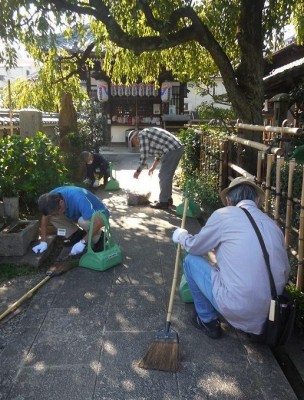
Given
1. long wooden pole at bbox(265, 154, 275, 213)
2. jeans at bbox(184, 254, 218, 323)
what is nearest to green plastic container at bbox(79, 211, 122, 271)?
jeans at bbox(184, 254, 218, 323)

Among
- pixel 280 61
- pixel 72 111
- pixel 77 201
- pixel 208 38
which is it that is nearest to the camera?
pixel 77 201

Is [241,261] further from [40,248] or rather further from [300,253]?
[40,248]

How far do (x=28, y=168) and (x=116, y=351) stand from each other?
3967 millimetres

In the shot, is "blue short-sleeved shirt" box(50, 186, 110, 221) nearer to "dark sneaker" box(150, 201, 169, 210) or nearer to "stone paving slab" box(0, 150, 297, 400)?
"stone paving slab" box(0, 150, 297, 400)

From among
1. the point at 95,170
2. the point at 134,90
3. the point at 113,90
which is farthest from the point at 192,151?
the point at 113,90

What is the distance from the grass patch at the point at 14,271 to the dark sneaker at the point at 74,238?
0.78 metres

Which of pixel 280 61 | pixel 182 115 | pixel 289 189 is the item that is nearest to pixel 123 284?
pixel 289 189

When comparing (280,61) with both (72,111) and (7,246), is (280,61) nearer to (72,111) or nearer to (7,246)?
(72,111)

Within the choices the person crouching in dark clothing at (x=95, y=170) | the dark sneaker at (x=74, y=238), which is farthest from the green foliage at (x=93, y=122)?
the dark sneaker at (x=74, y=238)

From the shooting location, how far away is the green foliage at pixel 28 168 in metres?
5.91

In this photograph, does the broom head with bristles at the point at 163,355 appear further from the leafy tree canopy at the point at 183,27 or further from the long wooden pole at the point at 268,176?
the leafy tree canopy at the point at 183,27

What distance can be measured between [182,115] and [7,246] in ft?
57.6

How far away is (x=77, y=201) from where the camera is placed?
189 inches

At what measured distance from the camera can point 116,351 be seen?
10.2 ft
